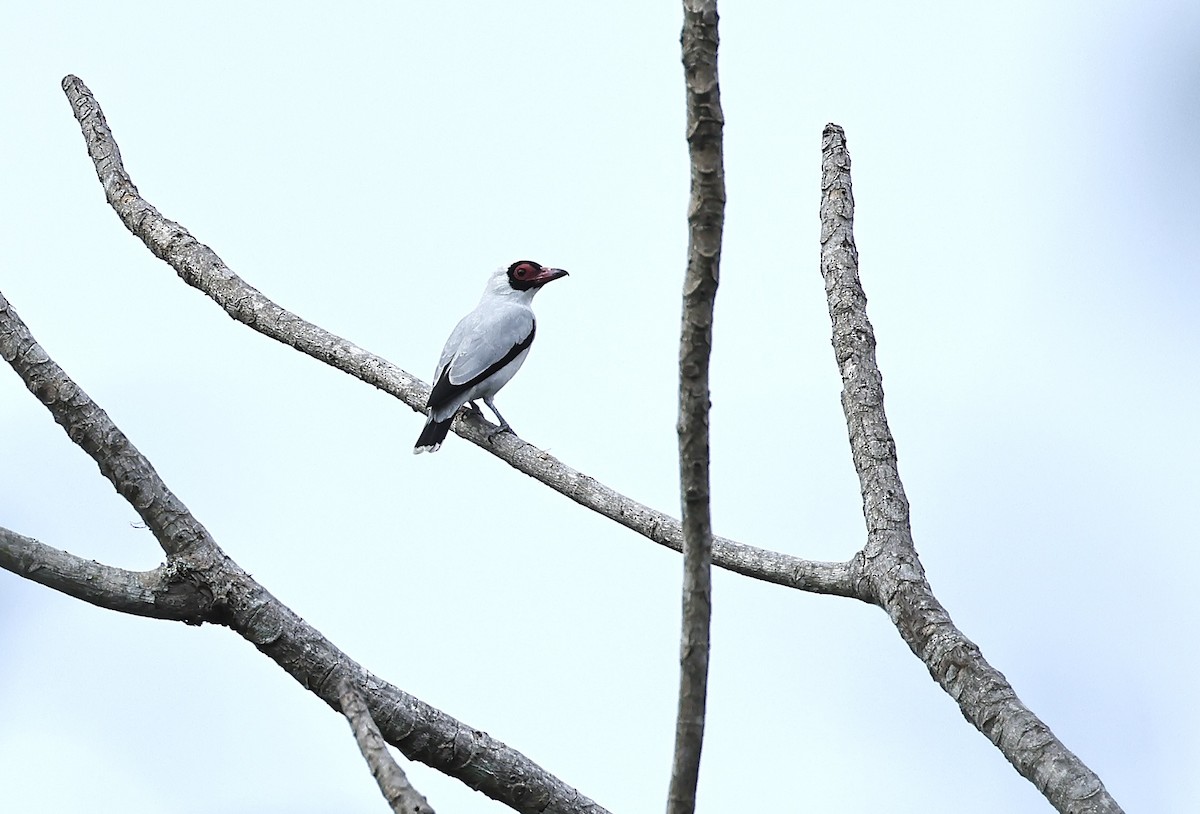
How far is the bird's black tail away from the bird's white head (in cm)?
204

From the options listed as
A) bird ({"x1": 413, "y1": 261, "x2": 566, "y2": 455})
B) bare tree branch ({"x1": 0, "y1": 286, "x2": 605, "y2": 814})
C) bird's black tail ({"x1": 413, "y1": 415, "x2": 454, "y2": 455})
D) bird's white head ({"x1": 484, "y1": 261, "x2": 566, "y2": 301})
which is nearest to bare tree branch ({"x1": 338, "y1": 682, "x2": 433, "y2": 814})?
bare tree branch ({"x1": 0, "y1": 286, "x2": 605, "y2": 814})

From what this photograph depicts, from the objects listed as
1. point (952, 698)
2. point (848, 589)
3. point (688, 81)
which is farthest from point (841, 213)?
point (688, 81)

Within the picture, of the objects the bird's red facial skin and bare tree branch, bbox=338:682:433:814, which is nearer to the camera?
bare tree branch, bbox=338:682:433:814

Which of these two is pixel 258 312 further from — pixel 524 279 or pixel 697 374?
pixel 697 374

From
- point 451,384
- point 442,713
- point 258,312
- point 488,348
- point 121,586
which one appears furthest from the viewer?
point 488,348

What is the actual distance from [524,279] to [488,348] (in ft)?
4.53

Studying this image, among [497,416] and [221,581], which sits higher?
[497,416]

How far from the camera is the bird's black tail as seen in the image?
7336 millimetres

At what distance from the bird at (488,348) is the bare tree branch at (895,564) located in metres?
2.24

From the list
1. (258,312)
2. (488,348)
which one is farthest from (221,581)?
(488,348)

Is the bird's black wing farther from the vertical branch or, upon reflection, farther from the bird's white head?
the vertical branch

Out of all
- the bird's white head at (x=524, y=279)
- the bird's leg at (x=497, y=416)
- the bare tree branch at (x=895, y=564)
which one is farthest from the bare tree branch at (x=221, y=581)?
Result: the bird's white head at (x=524, y=279)

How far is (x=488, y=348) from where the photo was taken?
801 centimetres

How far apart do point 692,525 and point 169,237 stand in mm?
4659
